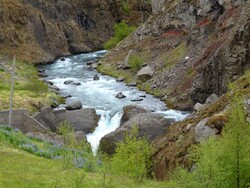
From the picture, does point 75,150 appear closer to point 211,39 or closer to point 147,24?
point 211,39

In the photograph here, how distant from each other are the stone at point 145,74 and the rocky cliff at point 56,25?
33710 mm

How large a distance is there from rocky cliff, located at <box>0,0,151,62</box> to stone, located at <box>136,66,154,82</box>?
33.7 metres

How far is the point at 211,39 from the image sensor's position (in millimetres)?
57562

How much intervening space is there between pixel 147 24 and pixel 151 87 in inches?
985

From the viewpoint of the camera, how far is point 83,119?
42969 mm

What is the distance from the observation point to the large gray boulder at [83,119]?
42000 mm

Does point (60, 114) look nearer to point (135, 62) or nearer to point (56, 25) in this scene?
point (135, 62)

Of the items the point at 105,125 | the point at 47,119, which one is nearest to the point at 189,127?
the point at 105,125

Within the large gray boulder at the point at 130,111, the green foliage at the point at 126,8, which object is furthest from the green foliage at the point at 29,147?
the green foliage at the point at 126,8

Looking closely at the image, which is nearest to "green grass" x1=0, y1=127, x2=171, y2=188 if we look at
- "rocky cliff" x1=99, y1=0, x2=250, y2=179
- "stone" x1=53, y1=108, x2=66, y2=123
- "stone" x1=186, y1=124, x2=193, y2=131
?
"rocky cliff" x1=99, y1=0, x2=250, y2=179

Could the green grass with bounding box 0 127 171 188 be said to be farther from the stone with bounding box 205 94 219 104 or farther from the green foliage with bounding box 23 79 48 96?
the green foliage with bounding box 23 79 48 96

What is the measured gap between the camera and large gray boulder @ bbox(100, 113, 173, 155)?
31.9m

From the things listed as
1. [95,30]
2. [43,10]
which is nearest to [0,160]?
[43,10]

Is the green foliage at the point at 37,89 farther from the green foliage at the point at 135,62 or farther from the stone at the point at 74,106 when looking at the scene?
the green foliage at the point at 135,62
